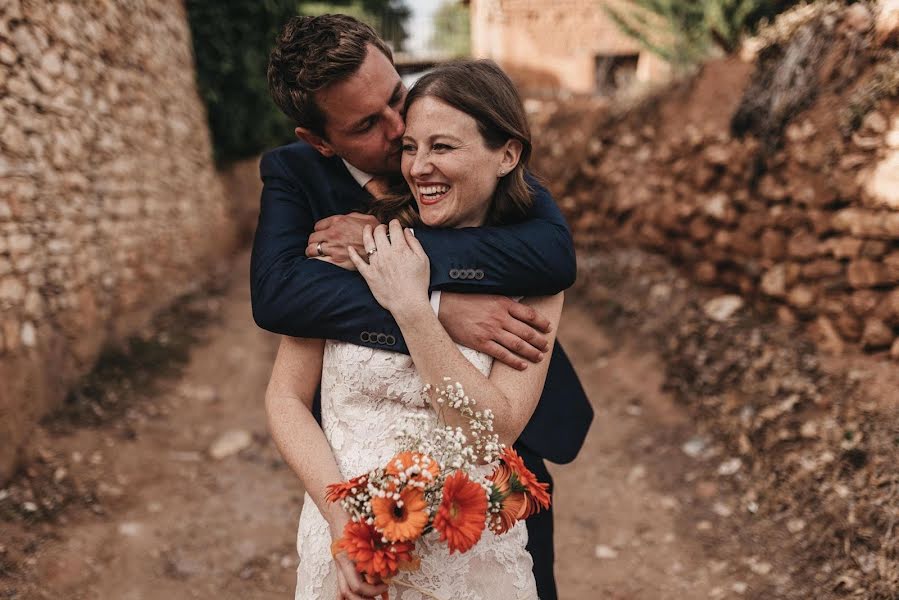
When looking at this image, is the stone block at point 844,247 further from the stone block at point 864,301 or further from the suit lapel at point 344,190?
the suit lapel at point 344,190

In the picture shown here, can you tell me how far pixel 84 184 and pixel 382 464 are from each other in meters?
4.06

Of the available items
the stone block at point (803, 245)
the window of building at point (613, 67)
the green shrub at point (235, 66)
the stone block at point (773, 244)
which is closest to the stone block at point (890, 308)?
the stone block at point (803, 245)

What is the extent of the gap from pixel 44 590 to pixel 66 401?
1515mm

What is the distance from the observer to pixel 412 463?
1.32 m

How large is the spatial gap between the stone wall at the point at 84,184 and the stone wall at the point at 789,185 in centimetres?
480

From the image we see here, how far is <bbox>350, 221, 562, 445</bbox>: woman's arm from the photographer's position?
1.53 m

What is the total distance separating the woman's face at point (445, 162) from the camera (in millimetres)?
1688

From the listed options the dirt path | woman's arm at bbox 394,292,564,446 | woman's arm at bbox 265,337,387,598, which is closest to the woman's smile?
woman's arm at bbox 394,292,564,446

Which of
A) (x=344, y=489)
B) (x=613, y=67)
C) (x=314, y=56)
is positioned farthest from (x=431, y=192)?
(x=613, y=67)

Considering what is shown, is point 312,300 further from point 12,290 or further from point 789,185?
point 789,185

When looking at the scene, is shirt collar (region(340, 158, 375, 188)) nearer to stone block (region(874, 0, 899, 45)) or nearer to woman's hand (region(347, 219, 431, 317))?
woman's hand (region(347, 219, 431, 317))

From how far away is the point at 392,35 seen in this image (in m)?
19.0

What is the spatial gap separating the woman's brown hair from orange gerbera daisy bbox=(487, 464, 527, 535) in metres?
0.79

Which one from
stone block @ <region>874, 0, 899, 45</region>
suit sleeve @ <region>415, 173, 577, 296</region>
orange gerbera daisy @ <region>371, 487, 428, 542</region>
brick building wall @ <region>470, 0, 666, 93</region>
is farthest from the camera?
brick building wall @ <region>470, 0, 666, 93</region>
